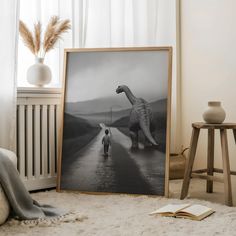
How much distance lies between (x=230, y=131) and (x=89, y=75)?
120 centimetres

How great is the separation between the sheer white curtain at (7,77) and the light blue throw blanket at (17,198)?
1.93 ft

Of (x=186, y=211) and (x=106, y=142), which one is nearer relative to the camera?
(x=186, y=211)

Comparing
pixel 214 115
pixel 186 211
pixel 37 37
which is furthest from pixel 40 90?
pixel 186 211

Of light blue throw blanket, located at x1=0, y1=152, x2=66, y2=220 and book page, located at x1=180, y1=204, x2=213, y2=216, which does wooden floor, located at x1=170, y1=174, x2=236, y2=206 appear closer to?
book page, located at x1=180, y1=204, x2=213, y2=216

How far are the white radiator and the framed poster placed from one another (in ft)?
0.42

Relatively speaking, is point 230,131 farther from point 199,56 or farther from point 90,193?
point 90,193

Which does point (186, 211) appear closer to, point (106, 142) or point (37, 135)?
point (106, 142)

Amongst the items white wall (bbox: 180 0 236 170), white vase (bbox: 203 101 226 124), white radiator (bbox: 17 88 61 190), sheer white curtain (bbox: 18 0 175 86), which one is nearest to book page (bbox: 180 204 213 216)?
white vase (bbox: 203 101 226 124)

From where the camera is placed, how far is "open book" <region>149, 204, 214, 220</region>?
2.37 meters

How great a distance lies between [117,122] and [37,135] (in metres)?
0.59

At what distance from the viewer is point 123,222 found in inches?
90.5

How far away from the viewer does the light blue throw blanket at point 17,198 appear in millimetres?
2312

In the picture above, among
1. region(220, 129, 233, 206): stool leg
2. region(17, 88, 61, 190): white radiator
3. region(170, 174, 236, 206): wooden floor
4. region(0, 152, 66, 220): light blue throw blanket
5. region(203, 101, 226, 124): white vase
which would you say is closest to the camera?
region(0, 152, 66, 220): light blue throw blanket

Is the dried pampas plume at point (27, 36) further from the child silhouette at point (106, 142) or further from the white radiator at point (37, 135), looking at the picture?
the child silhouette at point (106, 142)
